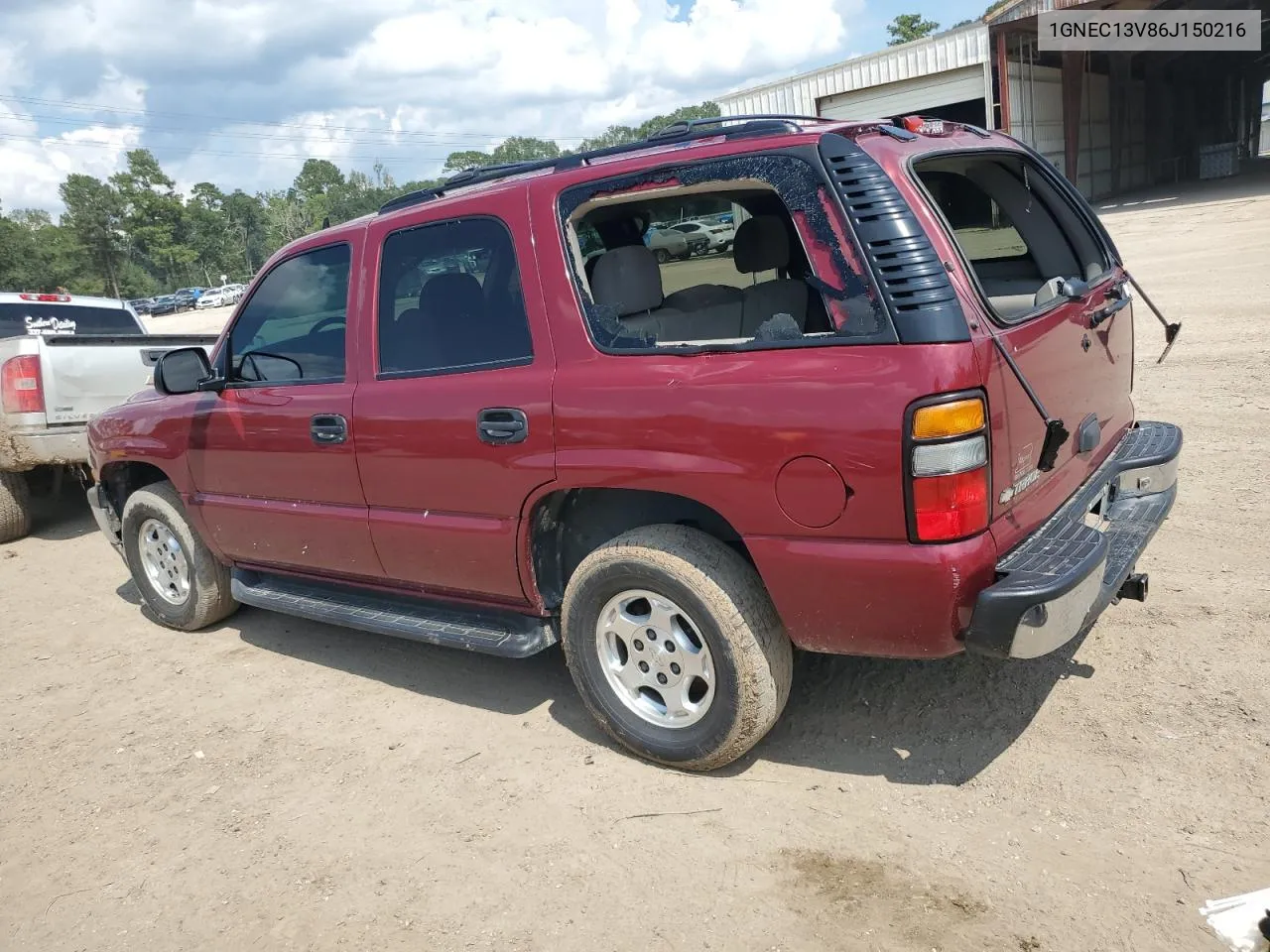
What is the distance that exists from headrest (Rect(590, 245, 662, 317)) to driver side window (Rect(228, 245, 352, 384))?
1.16 meters

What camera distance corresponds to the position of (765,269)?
12.6 ft

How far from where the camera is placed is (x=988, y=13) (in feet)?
76.7

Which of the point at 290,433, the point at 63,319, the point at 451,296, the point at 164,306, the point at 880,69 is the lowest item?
the point at 290,433

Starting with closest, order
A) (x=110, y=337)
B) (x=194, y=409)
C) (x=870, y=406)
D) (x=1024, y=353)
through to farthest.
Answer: (x=870, y=406)
(x=1024, y=353)
(x=194, y=409)
(x=110, y=337)

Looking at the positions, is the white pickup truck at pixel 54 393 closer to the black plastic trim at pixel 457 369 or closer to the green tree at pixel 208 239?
the black plastic trim at pixel 457 369

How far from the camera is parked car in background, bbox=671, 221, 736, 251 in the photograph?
4.02 metres

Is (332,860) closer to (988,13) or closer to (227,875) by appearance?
(227,875)

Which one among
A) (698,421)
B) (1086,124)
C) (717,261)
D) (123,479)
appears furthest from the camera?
(1086,124)

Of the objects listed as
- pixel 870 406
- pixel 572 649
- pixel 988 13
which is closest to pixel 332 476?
pixel 572 649

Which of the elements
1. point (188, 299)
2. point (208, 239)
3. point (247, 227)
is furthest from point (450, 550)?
point (247, 227)

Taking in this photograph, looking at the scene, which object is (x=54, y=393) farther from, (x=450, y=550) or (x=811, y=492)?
(x=811, y=492)

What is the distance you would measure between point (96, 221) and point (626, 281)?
8704 centimetres

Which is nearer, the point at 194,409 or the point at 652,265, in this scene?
the point at 652,265

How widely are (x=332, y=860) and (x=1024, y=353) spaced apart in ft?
8.68
